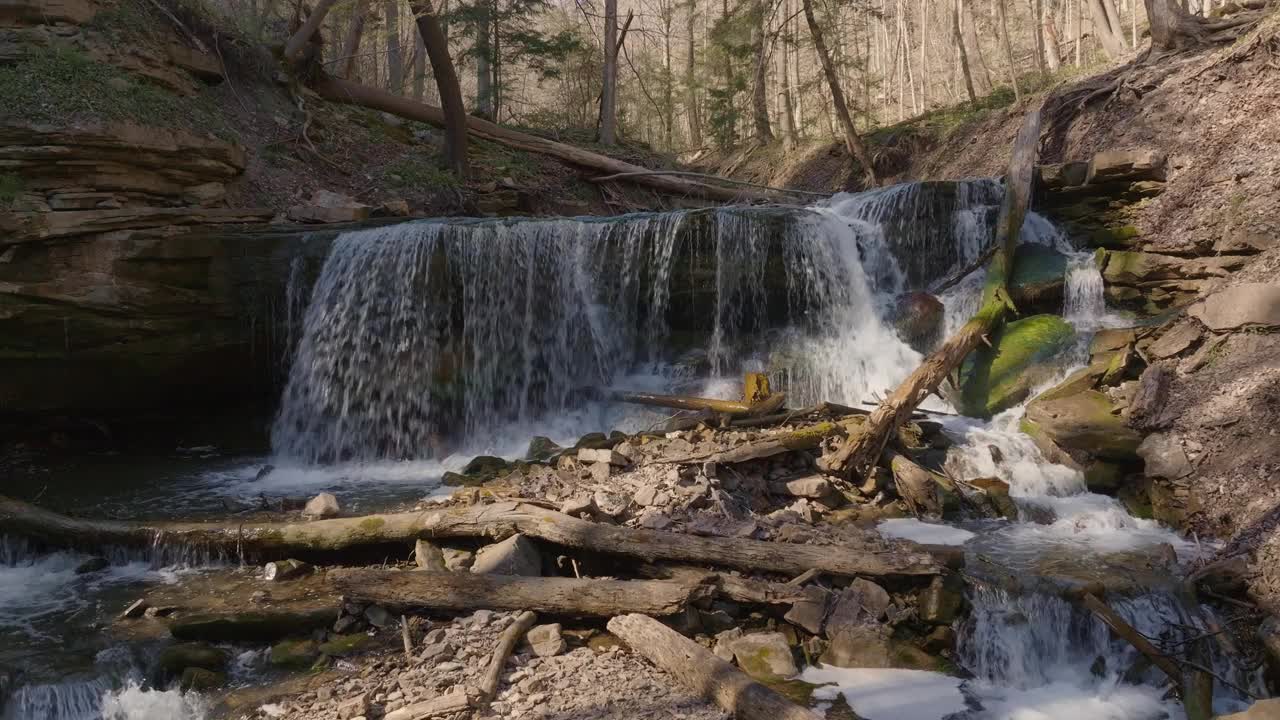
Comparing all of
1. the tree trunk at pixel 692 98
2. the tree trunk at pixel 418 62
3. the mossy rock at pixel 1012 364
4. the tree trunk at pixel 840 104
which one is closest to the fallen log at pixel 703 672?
the mossy rock at pixel 1012 364

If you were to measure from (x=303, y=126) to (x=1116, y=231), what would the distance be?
12.1 m

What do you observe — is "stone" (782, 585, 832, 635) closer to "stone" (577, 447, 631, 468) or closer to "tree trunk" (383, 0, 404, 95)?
"stone" (577, 447, 631, 468)

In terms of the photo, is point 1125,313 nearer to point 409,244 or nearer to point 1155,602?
point 1155,602

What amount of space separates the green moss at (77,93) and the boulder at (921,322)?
30.9 feet

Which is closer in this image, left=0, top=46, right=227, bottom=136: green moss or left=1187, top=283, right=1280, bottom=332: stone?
left=1187, top=283, right=1280, bottom=332: stone

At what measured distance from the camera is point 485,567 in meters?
5.18

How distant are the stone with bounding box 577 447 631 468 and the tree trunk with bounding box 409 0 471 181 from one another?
731 cm

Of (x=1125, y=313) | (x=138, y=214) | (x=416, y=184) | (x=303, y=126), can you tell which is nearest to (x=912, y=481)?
(x=1125, y=313)

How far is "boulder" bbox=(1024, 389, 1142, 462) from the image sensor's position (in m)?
6.87

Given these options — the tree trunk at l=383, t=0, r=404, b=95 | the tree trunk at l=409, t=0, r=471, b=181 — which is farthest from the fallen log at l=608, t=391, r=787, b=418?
the tree trunk at l=383, t=0, r=404, b=95

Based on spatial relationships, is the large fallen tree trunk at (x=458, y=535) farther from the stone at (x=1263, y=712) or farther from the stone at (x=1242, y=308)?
the stone at (x=1242, y=308)

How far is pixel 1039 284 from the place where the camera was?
960 cm

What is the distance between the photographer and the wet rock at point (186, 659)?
4453 mm

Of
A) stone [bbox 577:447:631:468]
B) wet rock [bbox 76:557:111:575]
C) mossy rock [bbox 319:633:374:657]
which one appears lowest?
mossy rock [bbox 319:633:374:657]
